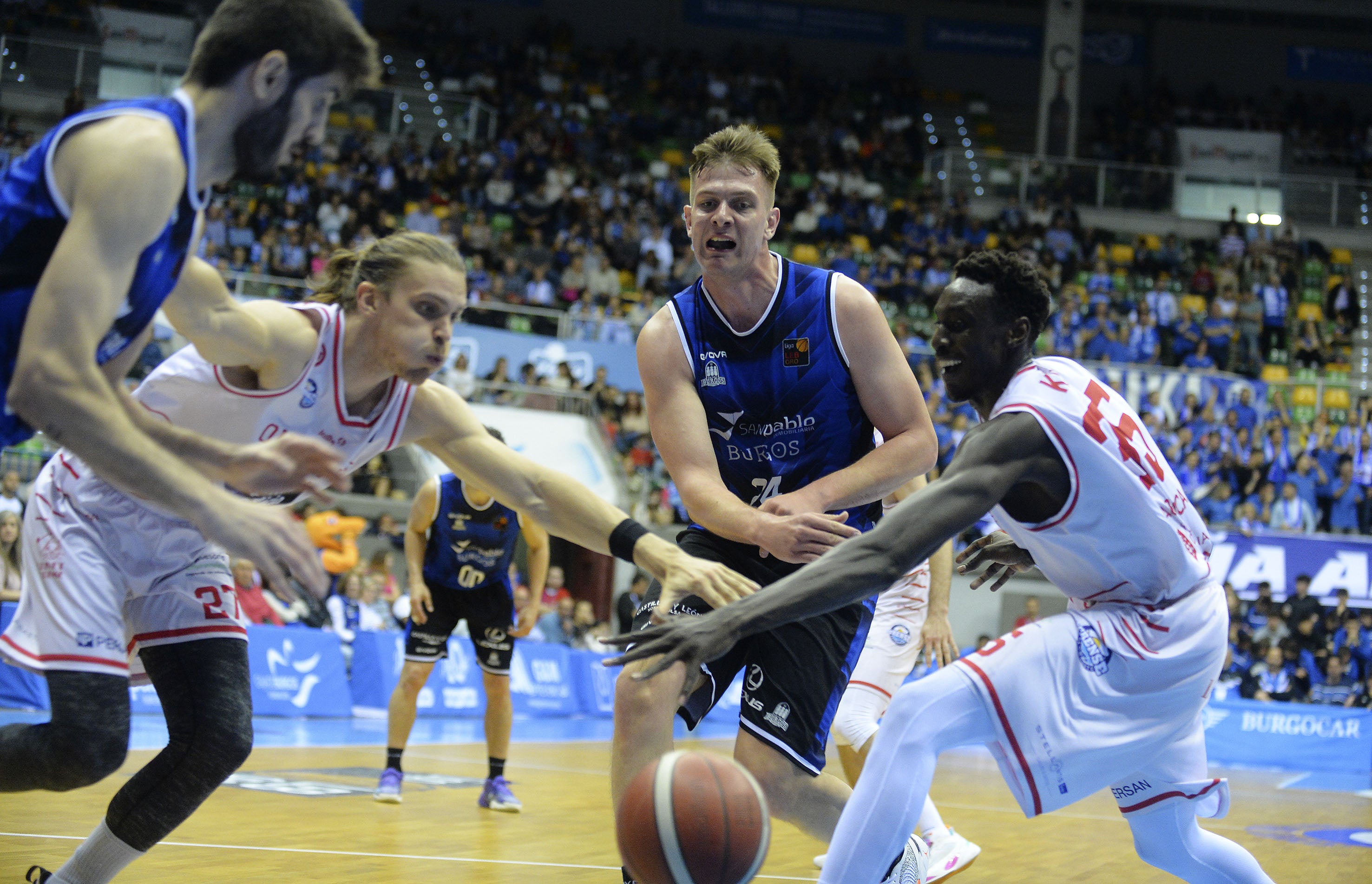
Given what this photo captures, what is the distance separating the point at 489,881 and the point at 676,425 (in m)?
2.14

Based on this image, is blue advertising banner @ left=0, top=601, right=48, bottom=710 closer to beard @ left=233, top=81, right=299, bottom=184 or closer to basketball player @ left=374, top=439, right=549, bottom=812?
basketball player @ left=374, top=439, right=549, bottom=812

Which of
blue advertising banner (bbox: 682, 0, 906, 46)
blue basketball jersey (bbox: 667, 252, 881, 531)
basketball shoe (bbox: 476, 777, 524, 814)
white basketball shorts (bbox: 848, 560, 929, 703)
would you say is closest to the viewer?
blue basketball jersey (bbox: 667, 252, 881, 531)

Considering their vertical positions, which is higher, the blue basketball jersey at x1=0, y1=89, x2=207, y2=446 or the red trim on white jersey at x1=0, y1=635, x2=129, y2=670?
the blue basketball jersey at x1=0, y1=89, x2=207, y2=446

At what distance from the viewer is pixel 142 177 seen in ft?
9.15

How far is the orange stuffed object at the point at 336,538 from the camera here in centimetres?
1470

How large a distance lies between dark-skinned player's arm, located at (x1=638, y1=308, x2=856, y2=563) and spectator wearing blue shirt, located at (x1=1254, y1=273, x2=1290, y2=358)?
835 inches

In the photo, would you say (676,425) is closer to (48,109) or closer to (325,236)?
(325,236)

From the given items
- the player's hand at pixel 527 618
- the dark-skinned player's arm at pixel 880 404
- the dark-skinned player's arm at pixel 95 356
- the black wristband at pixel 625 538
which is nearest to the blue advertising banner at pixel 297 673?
the player's hand at pixel 527 618

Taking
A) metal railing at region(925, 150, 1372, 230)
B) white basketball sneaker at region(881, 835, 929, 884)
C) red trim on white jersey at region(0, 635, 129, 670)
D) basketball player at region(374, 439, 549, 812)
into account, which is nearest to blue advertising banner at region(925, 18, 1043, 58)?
metal railing at region(925, 150, 1372, 230)

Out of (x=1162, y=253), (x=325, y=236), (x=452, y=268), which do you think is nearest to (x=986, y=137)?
(x=1162, y=253)

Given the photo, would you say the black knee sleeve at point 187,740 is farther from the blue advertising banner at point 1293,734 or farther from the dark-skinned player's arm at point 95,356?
the blue advertising banner at point 1293,734

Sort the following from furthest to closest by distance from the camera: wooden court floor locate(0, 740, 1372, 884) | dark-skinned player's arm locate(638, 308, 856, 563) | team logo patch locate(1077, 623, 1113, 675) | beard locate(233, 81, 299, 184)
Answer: wooden court floor locate(0, 740, 1372, 884) < dark-skinned player's arm locate(638, 308, 856, 563) < team logo patch locate(1077, 623, 1113, 675) < beard locate(233, 81, 299, 184)

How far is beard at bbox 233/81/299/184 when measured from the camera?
10.0 ft

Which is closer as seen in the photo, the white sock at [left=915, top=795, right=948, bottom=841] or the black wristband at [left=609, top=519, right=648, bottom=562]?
the black wristband at [left=609, top=519, right=648, bottom=562]
